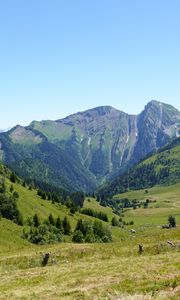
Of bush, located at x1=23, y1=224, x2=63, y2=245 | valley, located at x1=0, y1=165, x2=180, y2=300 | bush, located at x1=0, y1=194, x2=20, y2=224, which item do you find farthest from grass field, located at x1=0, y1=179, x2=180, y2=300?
bush, located at x1=0, y1=194, x2=20, y2=224

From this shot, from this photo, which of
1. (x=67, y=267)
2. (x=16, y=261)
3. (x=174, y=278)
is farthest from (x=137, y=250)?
(x=174, y=278)

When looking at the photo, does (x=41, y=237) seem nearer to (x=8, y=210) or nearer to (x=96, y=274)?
(x=8, y=210)

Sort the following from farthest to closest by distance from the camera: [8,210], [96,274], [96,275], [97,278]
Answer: [8,210] < [96,274] < [96,275] < [97,278]

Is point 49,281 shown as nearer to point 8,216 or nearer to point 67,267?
point 67,267

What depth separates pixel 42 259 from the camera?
51812mm

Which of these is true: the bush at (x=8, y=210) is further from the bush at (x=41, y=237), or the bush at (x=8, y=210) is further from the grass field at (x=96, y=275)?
the grass field at (x=96, y=275)

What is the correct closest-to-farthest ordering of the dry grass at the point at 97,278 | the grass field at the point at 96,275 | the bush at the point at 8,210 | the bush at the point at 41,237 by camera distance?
the dry grass at the point at 97,278 < the grass field at the point at 96,275 < the bush at the point at 41,237 < the bush at the point at 8,210

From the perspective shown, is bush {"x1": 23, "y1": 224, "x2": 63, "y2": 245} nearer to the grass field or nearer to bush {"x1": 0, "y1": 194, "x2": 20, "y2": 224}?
bush {"x1": 0, "y1": 194, "x2": 20, "y2": 224}

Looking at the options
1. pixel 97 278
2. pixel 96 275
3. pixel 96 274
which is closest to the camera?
pixel 97 278

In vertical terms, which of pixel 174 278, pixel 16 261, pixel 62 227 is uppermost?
pixel 174 278

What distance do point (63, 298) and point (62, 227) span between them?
131 m

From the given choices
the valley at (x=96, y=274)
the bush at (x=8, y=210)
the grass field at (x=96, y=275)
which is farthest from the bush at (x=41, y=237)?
the grass field at (x=96, y=275)

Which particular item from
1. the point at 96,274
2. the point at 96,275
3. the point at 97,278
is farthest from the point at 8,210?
the point at 97,278

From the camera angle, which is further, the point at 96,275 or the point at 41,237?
the point at 41,237
